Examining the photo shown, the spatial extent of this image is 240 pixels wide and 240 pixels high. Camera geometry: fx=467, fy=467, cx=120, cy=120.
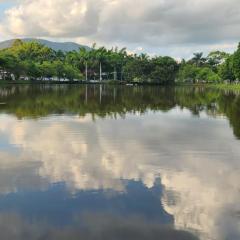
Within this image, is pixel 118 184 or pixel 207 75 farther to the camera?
pixel 207 75

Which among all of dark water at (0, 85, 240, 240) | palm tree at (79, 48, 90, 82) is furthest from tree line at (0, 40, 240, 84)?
dark water at (0, 85, 240, 240)

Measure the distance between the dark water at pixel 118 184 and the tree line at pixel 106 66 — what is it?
96.5 m

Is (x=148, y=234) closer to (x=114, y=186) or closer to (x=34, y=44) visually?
(x=114, y=186)

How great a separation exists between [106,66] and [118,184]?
13563 centimetres

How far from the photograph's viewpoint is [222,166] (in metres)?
13.8

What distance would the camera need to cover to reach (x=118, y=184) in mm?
11547

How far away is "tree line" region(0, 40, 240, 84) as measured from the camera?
405 ft

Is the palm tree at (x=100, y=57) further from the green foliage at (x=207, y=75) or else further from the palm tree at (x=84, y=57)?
the green foliage at (x=207, y=75)

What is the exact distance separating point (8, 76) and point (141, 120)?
9279 centimetres

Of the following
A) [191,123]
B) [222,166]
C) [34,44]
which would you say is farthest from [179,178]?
[34,44]

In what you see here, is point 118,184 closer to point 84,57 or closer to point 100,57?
point 100,57

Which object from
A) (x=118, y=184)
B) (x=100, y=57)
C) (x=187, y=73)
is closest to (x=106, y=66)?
(x=100, y=57)

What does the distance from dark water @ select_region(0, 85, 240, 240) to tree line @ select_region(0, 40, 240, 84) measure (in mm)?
96538

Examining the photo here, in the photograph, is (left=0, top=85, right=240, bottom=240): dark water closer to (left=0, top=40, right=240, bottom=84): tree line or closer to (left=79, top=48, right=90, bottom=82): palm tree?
(left=0, top=40, right=240, bottom=84): tree line
